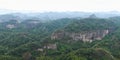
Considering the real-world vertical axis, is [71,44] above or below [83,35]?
below

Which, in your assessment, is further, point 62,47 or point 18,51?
point 62,47

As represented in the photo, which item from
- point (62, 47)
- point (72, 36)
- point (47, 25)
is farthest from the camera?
point (47, 25)

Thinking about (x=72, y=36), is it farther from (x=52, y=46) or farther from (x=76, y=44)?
(x=52, y=46)

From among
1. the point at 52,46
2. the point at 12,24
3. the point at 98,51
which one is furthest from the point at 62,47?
the point at 12,24

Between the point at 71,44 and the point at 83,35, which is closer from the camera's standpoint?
the point at 71,44

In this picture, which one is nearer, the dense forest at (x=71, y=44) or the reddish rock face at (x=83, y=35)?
the dense forest at (x=71, y=44)

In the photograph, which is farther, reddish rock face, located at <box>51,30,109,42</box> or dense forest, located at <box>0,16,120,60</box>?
reddish rock face, located at <box>51,30,109,42</box>

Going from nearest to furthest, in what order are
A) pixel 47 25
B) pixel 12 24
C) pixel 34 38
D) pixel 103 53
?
1. pixel 103 53
2. pixel 34 38
3. pixel 47 25
4. pixel 12 24

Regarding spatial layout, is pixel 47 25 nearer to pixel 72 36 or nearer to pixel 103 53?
pixel 72 36

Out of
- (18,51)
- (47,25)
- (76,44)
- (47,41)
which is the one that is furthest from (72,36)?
(47,25)
